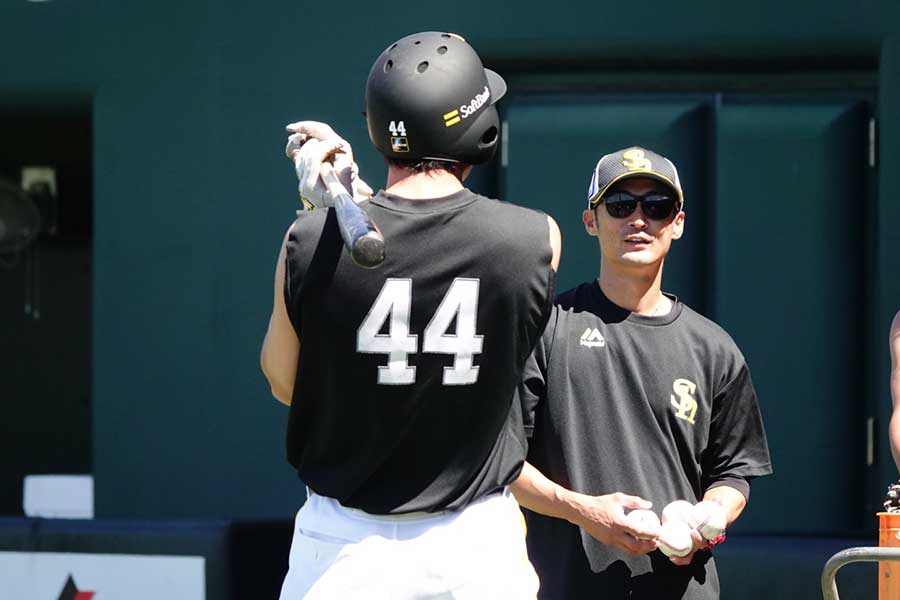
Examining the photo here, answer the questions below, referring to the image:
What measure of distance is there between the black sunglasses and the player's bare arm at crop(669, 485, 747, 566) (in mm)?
672

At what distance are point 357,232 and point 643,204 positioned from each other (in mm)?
1260

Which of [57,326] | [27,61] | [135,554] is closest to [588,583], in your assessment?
[135,554]

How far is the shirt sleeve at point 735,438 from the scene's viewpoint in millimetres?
3232

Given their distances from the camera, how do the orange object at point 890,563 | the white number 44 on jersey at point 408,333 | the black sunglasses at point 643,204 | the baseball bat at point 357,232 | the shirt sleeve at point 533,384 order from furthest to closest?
1. the black sunglasses at point 643,204
2. the shirt sleeve at point 533,384
3. the orange object at point 890,563
4. the white number 44 on jersey at point 408,333
5. the baseball bat at point 357,232

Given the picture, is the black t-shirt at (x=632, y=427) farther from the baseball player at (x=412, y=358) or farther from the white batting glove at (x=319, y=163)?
the white batting glove at (x=319, y=163)

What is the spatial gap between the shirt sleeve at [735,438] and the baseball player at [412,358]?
0.84m

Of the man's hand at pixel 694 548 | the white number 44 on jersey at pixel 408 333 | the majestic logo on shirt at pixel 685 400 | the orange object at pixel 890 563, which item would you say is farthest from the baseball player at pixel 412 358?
the orange object at pixel 890 563

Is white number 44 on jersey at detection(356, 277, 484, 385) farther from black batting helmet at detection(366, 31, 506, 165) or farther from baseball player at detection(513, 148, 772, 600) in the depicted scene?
baseball player at detection(513, 148, 772, 600)

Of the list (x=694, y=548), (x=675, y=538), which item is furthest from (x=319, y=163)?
(x=694, y=548)

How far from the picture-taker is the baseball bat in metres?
2.13

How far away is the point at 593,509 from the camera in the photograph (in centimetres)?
299

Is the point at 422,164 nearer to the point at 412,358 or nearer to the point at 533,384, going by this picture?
the point at 412,358

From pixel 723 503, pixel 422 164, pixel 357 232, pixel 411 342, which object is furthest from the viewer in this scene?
pixel 723 503

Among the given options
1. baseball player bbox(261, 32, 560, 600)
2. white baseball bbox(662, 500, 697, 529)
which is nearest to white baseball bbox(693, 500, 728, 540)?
white baseball bbox(662, 500, 697, 529)
